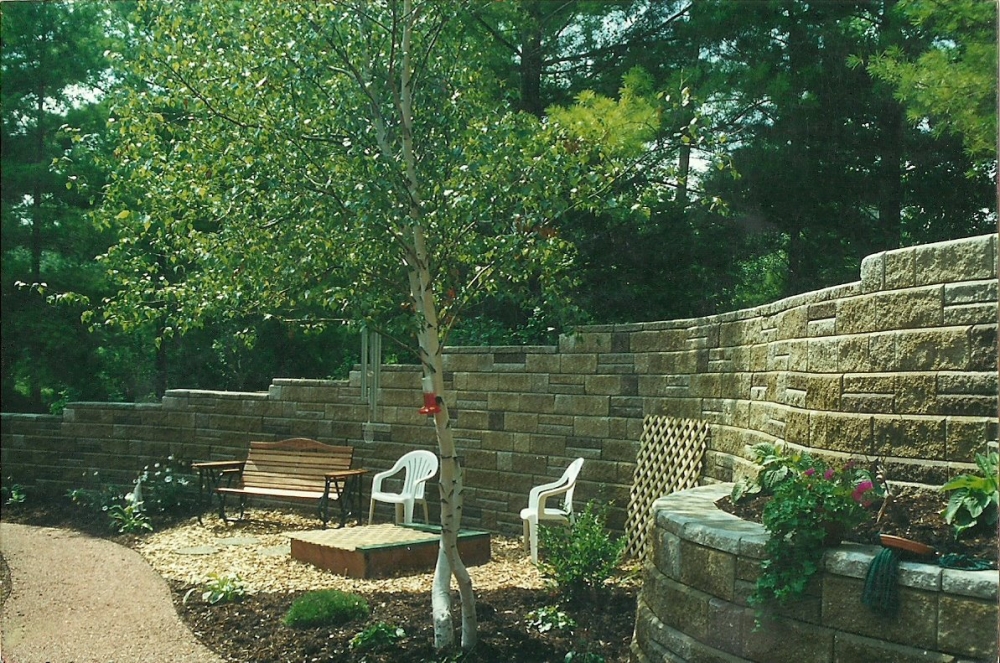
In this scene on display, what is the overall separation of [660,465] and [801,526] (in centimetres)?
305

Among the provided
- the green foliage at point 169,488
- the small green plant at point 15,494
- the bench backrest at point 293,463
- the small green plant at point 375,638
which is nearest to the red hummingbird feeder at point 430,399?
the small green plant at point 375,638

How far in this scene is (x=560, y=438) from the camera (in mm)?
6711

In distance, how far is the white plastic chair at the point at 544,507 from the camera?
6.10m

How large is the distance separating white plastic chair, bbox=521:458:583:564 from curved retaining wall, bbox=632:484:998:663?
6.85 ft

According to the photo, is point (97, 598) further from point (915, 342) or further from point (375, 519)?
point (915, 342)

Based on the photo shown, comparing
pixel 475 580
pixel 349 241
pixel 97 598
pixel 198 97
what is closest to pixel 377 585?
pixel 475 580

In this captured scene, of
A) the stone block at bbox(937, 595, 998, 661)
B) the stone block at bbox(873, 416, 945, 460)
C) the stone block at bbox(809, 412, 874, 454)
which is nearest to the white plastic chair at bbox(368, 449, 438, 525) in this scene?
the stone block at bbox(809, 412, 874, 454)

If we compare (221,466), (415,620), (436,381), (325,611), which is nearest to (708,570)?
(436,381)

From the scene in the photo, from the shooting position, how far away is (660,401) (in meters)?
6.23

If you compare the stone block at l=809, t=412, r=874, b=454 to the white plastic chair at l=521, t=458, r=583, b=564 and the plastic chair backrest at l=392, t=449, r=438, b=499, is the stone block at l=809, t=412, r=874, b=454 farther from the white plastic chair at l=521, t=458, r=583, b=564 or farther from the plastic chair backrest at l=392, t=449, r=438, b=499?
the plastic chair backrest at l=392, t=449, r=438, b=499

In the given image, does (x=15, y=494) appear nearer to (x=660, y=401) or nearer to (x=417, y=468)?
(x=417, y=468)

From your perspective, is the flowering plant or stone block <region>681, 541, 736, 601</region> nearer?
the flowering plant

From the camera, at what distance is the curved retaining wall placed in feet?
9.03

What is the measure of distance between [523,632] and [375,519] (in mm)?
2811
